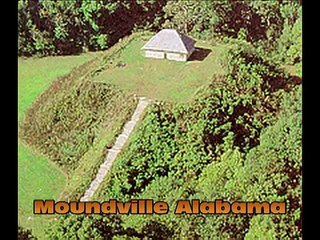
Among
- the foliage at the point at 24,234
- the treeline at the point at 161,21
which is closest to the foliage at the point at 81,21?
the treeline at the point at 161,21

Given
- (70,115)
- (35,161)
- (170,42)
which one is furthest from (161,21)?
(35,161)

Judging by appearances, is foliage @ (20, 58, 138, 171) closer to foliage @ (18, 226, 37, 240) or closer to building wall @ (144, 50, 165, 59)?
building wall @ (144, 50, 165, 59)

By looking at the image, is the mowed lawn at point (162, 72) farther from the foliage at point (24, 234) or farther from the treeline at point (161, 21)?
the foliage at point (24, 234)

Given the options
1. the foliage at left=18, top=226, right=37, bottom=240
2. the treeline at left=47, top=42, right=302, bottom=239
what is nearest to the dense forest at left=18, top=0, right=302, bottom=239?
the treeline at left=47, top=42, right=302, bottom=239

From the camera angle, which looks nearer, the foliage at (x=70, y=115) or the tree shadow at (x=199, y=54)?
the foliage at (x=70, y=115)

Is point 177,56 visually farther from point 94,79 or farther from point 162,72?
point 94,79

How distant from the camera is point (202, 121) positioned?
165 inches

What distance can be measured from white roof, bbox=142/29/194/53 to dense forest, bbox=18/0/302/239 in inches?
3.8

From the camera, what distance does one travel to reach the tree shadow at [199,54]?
4301 mm

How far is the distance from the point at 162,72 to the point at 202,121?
1.32ft

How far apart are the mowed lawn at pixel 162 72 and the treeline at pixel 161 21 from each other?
131mm

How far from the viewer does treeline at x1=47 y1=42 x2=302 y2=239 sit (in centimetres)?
396
